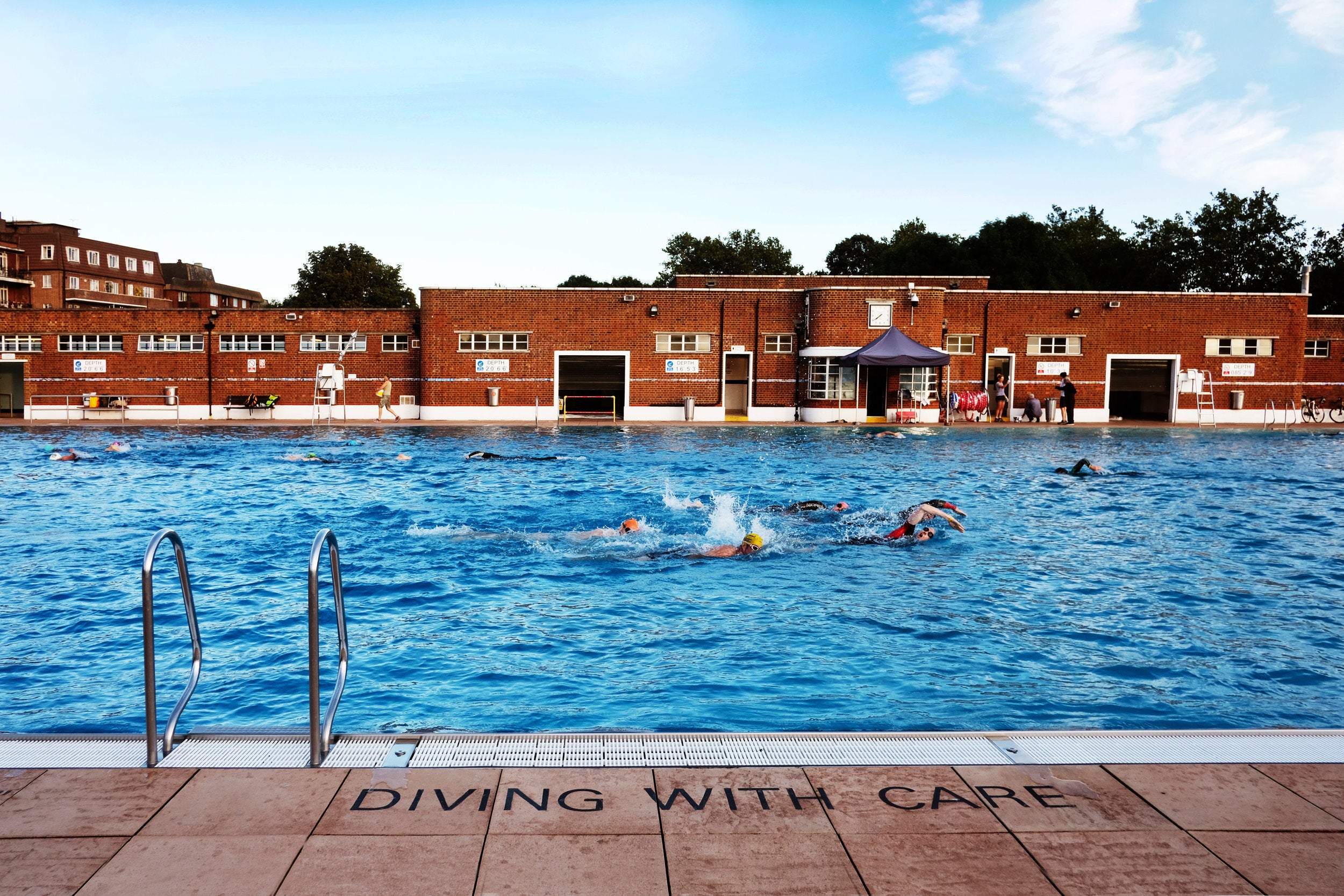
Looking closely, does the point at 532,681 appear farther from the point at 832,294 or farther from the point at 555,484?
the point at 832,294

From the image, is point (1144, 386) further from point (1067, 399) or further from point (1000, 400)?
point (1000, 400)

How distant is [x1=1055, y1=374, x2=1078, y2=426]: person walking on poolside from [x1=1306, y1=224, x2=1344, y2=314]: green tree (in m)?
31.1

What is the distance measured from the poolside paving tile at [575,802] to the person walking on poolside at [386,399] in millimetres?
30190

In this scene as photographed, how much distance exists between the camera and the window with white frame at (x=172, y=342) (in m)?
34.0

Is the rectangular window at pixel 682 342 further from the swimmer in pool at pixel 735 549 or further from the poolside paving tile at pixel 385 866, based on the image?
the poolside paving tile at pixel 385 866

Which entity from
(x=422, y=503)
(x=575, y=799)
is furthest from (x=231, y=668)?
(x=422, y=503)

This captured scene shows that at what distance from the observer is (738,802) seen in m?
3.40

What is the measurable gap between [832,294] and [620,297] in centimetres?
766

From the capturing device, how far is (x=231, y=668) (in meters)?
7.35

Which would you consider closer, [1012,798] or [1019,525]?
[1012,798]

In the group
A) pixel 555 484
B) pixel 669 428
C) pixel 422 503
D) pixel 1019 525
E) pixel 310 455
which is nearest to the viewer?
pixel 1019 525

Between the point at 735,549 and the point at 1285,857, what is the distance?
27.9 ft

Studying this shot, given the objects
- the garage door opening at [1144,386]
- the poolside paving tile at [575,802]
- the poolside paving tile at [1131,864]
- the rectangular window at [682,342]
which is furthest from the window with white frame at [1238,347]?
the poolside paving tile at [575,802]

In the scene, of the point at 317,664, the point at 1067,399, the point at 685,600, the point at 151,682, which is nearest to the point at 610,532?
the point at 685,600
